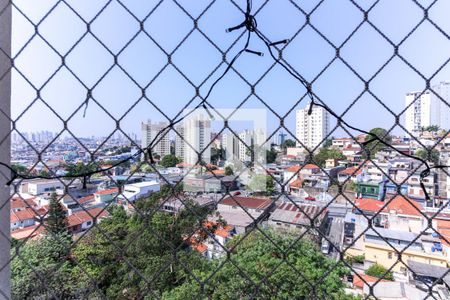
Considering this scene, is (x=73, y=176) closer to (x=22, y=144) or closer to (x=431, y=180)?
(x=22, y=144)

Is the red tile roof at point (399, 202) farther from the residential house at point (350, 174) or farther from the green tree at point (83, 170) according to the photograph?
the green tree at point (83, 170)

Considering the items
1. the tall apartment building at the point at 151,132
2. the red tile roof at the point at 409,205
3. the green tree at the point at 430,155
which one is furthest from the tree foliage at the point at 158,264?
the green tree at the point at 430,155

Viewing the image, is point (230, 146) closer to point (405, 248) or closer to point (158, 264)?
point (405, 248)

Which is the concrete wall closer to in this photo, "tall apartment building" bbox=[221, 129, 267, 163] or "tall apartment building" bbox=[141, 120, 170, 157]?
"tall apartment building" bbox=[141, 120, 170, 157]

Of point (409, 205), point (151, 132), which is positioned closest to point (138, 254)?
point (151, 132)

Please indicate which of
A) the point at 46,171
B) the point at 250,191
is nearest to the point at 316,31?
the point at 250,191
